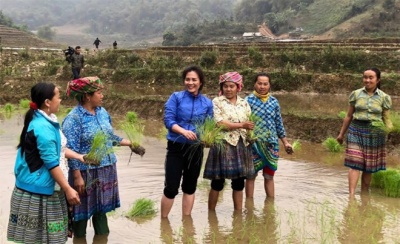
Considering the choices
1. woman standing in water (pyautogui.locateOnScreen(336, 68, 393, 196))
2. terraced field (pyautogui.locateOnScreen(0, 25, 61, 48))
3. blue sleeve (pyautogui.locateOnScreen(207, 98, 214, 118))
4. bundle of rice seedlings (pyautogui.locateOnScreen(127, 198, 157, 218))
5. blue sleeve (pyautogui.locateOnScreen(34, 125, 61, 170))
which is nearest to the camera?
blue sleeve (pyautogui.locateOnScreen(34, 125, 61, 170))

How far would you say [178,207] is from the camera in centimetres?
567

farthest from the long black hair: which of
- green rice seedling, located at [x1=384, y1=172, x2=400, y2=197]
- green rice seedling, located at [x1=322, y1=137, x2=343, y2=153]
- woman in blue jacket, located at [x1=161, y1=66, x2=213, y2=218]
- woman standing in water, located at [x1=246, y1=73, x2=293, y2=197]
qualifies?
green rice seedling, located at [x1=322, y1=137, x2=343, y2=153]

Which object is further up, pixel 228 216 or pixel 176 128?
pixel 176 128

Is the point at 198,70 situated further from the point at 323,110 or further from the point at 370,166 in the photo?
the point at 323,110

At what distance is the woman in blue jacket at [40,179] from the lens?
10.9 feet

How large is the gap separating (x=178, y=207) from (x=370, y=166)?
2.26 m

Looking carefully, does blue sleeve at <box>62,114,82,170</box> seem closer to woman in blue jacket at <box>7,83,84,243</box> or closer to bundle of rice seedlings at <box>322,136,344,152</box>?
woman in blue jacket at <box>7,83,84,243</box>

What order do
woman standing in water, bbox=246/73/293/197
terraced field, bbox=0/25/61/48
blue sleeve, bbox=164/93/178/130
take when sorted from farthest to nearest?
terraced field, bbox=0/25/61/48, woman standing in water, bbox=246/73/293/197, blue sleeve, bbox=164/93/178/130

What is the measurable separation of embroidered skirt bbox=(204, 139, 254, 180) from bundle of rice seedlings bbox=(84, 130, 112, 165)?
124 cm

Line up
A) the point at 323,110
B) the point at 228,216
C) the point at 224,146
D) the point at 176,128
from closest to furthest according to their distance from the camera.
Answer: the point at 176,128 < the point at 224,146 < the point at 228,216 < the point at 323,110

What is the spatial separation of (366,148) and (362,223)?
118cm

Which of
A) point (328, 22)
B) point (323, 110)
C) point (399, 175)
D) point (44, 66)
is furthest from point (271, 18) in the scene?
point (399, 175)

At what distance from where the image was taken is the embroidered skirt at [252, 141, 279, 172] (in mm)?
5574

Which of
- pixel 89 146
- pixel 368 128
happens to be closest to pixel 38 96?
pixel 89 146
